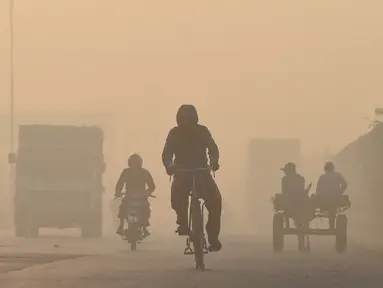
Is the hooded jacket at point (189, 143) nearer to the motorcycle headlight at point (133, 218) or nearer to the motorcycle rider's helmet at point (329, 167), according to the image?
the motorcycle headlight at point (133, 218)

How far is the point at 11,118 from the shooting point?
7412cm

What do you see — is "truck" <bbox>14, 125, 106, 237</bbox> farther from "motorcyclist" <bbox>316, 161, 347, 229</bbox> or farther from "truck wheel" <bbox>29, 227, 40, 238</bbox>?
"motorcyclist" <bbox>316, 161, 347, 229</bbox>

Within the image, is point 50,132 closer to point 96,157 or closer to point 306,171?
point 96,157

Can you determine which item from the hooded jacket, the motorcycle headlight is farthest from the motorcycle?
the hooded jacket

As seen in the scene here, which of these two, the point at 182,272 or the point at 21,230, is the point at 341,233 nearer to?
the point at 182,272

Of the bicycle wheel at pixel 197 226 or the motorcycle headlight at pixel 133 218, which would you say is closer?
the bicycle wheel at pixel 197 226

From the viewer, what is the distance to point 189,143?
16.3 m

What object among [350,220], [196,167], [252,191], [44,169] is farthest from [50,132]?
[252,191]

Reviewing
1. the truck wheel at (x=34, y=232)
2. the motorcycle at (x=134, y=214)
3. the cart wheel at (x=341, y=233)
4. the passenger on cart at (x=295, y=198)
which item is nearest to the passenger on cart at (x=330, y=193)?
the cart wheel at (x=341, y=233)

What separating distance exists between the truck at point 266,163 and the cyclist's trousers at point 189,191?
61680 millimetres

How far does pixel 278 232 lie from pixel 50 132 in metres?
13.9

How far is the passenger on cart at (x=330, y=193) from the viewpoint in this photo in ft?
83.2

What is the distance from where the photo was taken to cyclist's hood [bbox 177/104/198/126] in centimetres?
1627

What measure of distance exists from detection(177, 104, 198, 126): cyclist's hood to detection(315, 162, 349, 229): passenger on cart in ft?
30.7
